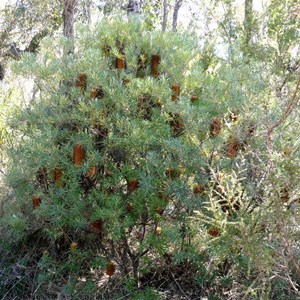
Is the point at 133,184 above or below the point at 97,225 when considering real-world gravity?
above

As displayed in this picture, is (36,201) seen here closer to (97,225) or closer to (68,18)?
(97,225)

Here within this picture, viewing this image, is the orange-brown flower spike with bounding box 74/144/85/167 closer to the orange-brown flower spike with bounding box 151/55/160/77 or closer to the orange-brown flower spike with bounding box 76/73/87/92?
the orange-brown flower spike with bounding box 76/73/87/92

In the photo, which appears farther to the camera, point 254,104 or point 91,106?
point 91,106

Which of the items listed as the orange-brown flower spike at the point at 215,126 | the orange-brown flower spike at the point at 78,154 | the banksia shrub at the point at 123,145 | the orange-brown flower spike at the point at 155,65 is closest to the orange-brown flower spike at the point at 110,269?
the banksia shrub at the point at 123,145

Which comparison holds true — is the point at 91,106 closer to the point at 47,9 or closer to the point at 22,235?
the point at 22,235

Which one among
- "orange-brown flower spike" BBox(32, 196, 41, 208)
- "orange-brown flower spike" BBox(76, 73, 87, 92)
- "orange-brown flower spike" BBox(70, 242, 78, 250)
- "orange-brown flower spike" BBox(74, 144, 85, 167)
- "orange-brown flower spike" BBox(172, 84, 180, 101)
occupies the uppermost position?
"orange-brown flower spike" BBox(76, 73, 87, 92)

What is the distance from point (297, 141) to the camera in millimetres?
2510

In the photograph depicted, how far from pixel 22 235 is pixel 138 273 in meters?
0.87

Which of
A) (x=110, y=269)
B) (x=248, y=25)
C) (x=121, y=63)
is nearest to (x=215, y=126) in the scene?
(x=121, y=63)

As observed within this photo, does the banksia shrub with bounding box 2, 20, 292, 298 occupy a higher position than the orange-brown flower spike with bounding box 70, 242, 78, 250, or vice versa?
the banksia shrub with bounding box 2, 20, 292, 298

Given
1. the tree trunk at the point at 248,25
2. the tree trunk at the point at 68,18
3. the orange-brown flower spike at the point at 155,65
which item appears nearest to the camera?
the orange-brown flower spike at the point at 155,65

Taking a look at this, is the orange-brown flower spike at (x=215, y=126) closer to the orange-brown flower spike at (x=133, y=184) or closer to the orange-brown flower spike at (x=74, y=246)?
the orange-brown flower spike at (x=133, y=184)

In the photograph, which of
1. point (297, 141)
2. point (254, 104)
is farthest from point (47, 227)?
point (297, 141)

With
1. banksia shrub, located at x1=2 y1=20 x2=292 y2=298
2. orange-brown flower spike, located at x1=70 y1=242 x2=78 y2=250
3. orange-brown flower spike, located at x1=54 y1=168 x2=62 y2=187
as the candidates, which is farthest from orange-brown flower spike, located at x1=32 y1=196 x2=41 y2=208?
orange-brown flower spike, located at x1=70 y1=242 x2=78 y2=250
